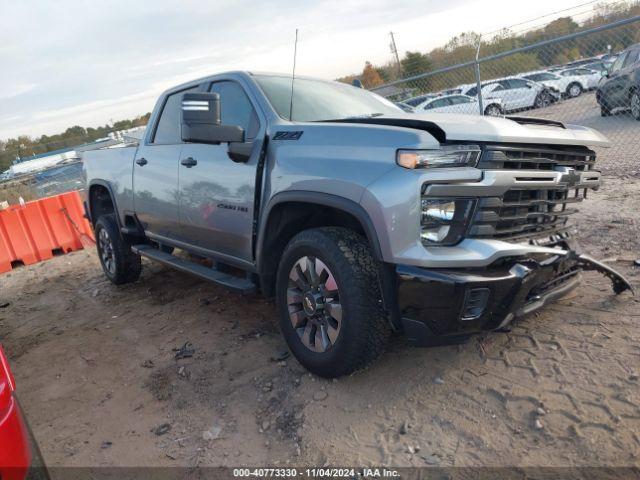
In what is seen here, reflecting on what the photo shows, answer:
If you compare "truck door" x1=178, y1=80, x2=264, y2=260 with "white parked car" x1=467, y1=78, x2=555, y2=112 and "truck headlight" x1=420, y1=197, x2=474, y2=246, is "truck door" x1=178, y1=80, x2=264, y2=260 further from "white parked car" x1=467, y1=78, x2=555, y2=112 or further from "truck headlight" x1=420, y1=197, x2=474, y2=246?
"white parked car" x1=467, y1=78, x2=555, y2=112

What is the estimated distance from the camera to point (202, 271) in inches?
165

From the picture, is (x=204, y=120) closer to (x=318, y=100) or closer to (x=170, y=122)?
(x=318, y=100)

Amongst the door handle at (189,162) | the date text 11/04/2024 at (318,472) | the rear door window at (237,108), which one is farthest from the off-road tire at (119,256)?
the date text 11/04/2024 at (318,472)

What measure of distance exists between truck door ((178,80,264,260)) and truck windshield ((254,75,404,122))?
20 cm

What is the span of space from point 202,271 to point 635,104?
8.44 meters

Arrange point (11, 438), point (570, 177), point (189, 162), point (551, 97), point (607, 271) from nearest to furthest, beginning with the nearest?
point (11, 438) < point (570, 177) < point (607, 271) < point (189, 162) < point (551, 97)

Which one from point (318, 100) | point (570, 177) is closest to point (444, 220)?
point (570, 177)

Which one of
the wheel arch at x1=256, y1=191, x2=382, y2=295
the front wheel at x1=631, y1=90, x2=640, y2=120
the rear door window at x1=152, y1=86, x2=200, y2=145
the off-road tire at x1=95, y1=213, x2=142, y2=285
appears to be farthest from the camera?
the front wheel at x1=631, y1=90, x2=640, y2=120

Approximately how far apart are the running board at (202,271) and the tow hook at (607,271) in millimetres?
2157

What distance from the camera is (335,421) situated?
2.85 metres

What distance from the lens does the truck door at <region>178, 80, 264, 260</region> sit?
3.59 m

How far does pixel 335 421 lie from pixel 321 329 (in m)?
0.53

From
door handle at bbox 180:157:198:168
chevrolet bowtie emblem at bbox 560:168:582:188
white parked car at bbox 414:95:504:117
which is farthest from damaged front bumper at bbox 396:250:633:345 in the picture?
white parked car at bbox 414:95:504:117

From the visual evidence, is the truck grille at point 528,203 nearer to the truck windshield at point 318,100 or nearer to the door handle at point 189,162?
the truck windshield at point 318,100
